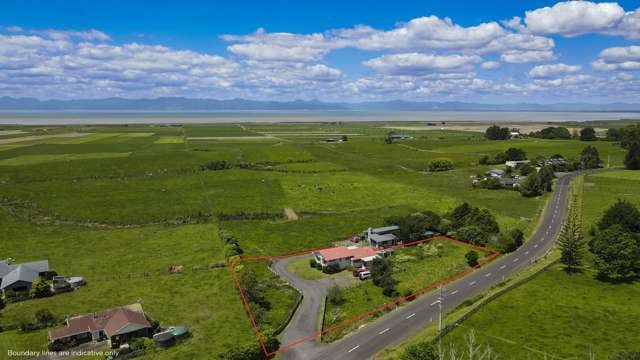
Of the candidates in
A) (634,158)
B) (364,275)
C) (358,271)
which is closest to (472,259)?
(364,275)

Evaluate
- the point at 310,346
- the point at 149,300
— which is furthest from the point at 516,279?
the point at 149,300

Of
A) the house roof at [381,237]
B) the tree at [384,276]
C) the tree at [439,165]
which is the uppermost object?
the tree at [439,165]

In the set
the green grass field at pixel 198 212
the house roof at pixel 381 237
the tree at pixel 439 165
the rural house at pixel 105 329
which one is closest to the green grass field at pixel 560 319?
the green grass field at pixel 198 212

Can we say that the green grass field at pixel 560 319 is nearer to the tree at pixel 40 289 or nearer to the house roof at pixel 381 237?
the house roof at pixel 381 237

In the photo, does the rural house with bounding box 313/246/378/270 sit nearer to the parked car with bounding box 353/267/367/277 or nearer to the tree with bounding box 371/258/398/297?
the parked car with bounding box 353/267/367/277

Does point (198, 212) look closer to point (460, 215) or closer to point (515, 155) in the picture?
point (460, 215)

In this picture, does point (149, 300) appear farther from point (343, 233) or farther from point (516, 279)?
point (516, 279)
